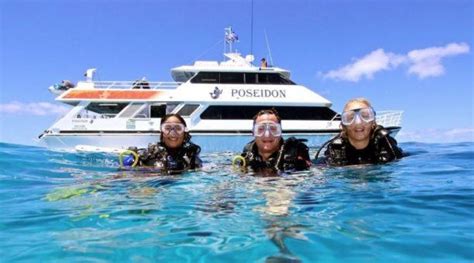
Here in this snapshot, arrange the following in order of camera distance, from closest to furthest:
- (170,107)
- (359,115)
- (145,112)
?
(359,115) → (145,112) → (170,107)

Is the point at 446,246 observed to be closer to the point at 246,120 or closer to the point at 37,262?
the point at 37,262

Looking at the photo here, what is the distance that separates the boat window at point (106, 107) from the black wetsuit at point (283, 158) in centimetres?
1430

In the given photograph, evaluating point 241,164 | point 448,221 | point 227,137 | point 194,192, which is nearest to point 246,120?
point 227,137

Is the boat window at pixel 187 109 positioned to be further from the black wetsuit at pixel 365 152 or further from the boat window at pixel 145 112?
the black wetsuit at pixel 365 152

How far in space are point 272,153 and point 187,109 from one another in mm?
13449

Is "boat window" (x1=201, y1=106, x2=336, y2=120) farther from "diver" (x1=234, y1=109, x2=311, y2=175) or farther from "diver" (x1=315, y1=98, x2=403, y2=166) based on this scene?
"diver" (x1=234, y1=109, x2=311, y2=175)

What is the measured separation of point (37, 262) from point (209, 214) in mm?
1347

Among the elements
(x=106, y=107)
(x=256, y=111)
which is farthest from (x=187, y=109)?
(x=106, y=107)

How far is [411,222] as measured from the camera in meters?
3.03

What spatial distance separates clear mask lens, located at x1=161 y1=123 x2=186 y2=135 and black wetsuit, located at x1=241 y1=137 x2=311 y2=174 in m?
0.98

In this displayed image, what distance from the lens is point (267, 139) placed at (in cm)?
506

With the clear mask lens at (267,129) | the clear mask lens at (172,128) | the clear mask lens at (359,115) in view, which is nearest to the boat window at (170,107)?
the clear mask lens at (172,128)

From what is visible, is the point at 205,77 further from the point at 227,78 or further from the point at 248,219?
the point at 248,219

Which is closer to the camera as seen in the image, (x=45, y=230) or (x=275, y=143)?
(x=45, y=230)
